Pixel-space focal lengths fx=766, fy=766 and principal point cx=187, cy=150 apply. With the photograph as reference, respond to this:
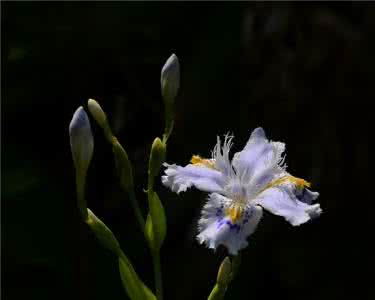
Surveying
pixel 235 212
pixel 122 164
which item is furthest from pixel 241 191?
pixel 122 164

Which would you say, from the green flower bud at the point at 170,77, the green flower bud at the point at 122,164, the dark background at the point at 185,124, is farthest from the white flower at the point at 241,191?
the dark background at the point at 185,124

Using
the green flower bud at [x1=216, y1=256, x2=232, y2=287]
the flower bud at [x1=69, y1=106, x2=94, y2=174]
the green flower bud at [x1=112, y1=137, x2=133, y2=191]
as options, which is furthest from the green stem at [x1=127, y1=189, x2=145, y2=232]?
the green flower bud at [x1=216, y1=256, x2=232, y2=287]

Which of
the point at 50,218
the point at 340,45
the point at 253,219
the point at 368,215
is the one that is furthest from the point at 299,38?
the point at 253,219

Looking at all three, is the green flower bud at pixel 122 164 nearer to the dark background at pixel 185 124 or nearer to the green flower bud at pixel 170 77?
the green flower bud at pixel 170 77

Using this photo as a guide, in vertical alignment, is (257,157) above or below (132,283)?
above

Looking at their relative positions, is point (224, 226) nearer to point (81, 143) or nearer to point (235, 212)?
point (235, 212)
